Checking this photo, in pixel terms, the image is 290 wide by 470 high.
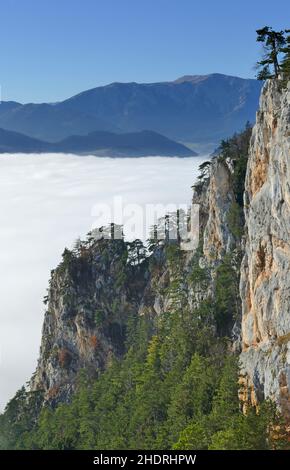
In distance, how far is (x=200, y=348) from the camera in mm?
71312

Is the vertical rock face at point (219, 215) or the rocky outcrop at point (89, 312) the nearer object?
the vertical rock face at point (219, 215)

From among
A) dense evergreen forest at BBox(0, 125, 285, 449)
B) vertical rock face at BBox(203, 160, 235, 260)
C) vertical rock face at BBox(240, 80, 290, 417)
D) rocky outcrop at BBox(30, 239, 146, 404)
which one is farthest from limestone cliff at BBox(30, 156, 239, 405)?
vertical rock face at BBox(240, 80, 290, 417)

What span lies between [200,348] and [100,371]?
124 feet

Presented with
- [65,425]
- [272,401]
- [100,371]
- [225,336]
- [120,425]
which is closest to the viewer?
[272,401]

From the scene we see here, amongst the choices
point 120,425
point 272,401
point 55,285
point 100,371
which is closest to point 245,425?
point 272,401

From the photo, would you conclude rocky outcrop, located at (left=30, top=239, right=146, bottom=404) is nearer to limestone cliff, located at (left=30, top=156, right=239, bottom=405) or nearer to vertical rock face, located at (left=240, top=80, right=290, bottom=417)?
limestone cliff, located at (left=30, top=156, right=239, bottom=405)

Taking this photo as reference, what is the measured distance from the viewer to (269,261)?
51594 millimetres

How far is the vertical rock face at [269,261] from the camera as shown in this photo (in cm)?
4559

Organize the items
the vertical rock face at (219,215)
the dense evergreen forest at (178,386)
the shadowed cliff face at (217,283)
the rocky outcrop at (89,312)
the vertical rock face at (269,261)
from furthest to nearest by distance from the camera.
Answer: the rocky outcrop at (89,312) → the vertical rock face at (219,215) → the shadowed cliff face at (217,283) → the dense evergreen forest at (178,386) → the vertical rock face at (269,261)

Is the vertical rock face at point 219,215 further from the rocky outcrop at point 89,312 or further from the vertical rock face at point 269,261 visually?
the rocky outcrop at point 89,312

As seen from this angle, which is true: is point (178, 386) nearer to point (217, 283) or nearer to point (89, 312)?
point (217, 283)

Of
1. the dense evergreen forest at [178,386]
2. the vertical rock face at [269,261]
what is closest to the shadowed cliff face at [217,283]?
the vertical rock face at [269,261]

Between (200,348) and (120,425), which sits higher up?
(200,348)
